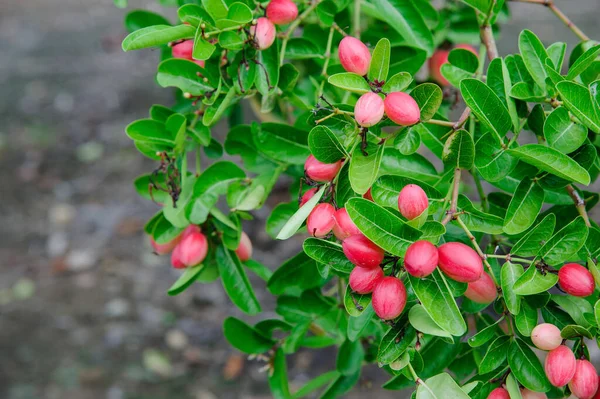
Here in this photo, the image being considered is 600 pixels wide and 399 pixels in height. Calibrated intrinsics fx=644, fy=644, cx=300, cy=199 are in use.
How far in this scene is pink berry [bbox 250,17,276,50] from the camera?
690 millimetres

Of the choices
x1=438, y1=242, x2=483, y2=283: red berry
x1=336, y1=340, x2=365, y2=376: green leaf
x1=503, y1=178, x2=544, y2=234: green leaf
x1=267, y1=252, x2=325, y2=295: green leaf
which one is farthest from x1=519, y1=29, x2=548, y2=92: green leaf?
x1=336, y1=340, x2=365, y2=376: green leaf

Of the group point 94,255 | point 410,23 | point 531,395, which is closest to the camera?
point 531,395

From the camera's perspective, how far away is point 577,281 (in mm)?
576

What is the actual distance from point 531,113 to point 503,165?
7 centimetres

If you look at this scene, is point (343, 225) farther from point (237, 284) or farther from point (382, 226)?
point (237, 284)

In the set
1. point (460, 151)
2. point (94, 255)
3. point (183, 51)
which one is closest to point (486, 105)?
point (460, 151)

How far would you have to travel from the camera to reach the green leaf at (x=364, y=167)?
22.1 inches

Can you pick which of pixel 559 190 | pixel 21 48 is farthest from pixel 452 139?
pixel 21 48

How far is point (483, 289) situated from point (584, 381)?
0.12m

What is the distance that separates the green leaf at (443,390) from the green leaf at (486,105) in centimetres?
23

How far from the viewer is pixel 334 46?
90 centimetres

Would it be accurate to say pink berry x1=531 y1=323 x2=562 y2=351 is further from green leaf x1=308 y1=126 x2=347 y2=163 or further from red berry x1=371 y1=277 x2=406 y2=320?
green leaf x1=308 y1=126 x2=347 y2=163

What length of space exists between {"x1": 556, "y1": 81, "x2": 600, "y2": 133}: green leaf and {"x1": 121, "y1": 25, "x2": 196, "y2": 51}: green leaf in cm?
37

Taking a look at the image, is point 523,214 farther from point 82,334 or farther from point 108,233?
point 108,233
